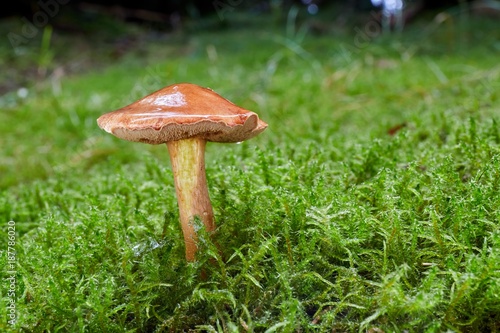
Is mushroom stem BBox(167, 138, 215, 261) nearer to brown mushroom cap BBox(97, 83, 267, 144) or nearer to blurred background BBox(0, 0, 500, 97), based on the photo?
brown mushroom cap BBox(97, 83, 267, 144)

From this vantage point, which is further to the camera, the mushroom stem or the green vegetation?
the mushroom stem

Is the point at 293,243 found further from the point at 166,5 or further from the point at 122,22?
the point at 166,5

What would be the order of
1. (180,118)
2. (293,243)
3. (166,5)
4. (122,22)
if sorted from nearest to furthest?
(180,118), (293,243), (122,22), (166,5)

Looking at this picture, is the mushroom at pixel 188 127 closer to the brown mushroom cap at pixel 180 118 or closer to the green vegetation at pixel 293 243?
the brown mushroom cap at pixel 180 118

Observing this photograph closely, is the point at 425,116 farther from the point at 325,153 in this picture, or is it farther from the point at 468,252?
the point at 468,252

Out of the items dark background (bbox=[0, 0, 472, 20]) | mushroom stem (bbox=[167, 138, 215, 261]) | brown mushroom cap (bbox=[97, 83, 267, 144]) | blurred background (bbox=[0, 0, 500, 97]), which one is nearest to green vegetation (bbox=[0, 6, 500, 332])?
mushroom stem (bbox=[167, 138, 215, 261])

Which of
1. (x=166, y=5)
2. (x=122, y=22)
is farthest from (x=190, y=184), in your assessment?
(x=166, y=5)

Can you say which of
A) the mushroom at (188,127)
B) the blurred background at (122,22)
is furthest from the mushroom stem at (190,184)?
the blurred background at (122,22)

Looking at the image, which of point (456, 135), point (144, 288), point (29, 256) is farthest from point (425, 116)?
point (29, 256)

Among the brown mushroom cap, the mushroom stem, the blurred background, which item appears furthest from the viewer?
the blurred background
